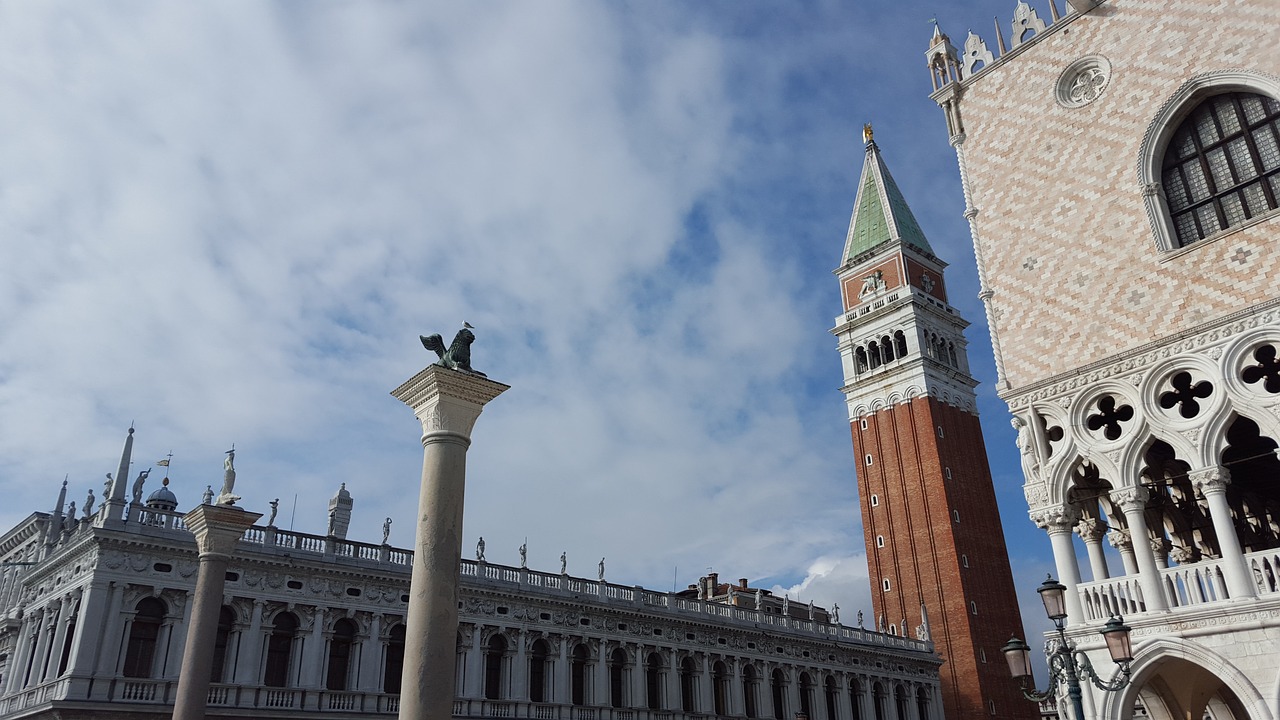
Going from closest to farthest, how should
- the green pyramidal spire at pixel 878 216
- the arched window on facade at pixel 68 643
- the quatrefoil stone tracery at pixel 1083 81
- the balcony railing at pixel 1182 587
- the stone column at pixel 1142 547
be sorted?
the balcony railing at pixel 1182 587 → the stone column at pixel 1142 547 → the quatrefoil stone tracery at pixel 1083 81 → the arched window on facade at pixel 68 643 → the green pyramidal spire at pixel 878 216

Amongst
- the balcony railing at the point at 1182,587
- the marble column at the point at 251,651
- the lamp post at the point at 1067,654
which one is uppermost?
the marble column at the point at 251,651

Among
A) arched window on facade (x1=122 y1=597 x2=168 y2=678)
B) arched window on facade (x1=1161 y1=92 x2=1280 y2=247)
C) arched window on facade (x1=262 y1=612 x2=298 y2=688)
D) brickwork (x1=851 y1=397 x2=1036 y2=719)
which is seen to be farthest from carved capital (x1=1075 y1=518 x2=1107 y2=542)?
brickwork (x1=851 y1=397 x2=1036 y2=719)

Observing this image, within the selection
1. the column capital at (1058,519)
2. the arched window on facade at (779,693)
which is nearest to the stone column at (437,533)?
the column capital at (1058,519)

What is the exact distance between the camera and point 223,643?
25703 millimetres

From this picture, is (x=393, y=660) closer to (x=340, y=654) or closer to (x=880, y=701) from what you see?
(x=340, y=654)

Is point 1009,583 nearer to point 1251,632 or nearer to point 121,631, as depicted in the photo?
point 1251,632

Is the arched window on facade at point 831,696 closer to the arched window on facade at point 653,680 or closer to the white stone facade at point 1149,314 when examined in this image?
the arched window on facade at point 653,680

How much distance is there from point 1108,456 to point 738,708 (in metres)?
24.8

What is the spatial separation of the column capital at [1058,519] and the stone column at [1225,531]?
6.95 ft

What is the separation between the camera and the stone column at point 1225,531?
14.3 metres

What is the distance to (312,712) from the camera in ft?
86.1

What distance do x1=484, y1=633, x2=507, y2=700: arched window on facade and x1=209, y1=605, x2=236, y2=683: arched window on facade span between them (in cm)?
801

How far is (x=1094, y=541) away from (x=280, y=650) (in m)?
21.7

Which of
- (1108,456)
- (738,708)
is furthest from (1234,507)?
(738,708)
